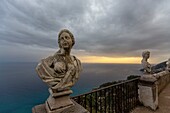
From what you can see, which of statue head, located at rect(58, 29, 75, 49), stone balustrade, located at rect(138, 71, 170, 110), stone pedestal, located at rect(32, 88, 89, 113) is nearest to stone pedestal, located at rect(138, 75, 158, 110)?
stone balustrade, located at rect(138, 71, 170, 110)

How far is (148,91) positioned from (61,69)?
3.88 m

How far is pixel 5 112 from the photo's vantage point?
27094 mm

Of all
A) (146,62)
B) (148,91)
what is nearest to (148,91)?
(148,91)

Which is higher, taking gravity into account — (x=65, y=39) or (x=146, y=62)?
(x=65, y=39)

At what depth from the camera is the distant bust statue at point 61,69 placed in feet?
5.59

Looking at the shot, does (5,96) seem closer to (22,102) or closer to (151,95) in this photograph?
(22,102)

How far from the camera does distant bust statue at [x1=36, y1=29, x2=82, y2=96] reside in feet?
5.59

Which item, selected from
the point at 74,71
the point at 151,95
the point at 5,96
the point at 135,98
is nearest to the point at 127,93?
the point at 135,98

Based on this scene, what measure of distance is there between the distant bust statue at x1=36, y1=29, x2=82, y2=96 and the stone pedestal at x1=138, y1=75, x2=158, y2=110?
11.5ft

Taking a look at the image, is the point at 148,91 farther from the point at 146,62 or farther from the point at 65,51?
the point at 65,51

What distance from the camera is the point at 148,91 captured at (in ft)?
14.3

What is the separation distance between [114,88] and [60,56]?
8.02 ft

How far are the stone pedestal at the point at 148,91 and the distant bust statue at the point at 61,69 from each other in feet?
11.5

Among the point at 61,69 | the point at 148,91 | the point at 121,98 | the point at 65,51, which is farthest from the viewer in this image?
the point at 148,91
